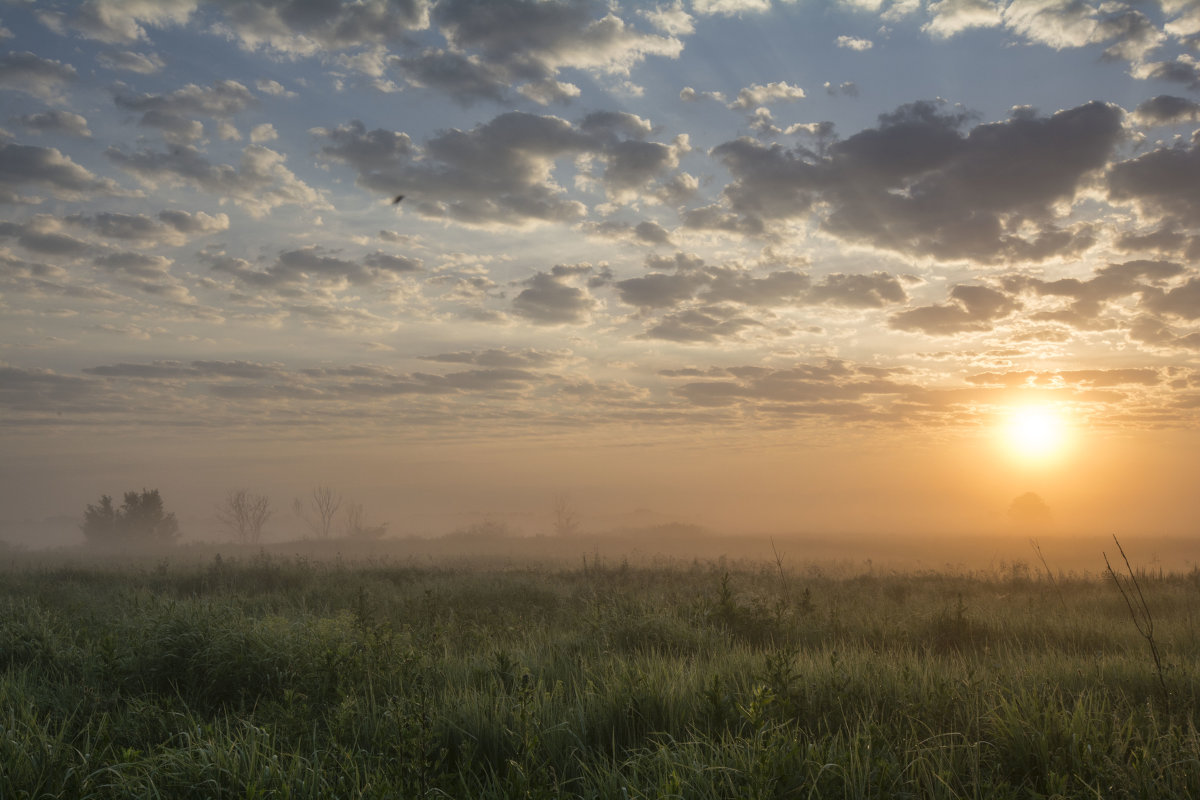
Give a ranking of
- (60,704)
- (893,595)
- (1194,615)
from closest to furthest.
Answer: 1. (60,704)
2. (1194,615)
3. (893,595)

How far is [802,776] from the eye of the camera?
3.79 meters

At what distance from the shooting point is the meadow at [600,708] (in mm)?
3893

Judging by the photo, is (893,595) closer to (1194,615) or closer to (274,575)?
(1194,615)

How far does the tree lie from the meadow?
199 feet

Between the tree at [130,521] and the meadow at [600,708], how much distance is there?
6075 centimetres

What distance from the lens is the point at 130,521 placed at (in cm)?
6188

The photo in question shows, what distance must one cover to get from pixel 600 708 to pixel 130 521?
71555mm

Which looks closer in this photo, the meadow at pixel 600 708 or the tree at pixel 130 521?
→ the meadow at pixel 600 708

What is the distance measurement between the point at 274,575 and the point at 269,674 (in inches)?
540

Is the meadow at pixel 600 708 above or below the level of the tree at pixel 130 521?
above

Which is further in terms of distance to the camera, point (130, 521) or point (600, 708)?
point (130, 521)

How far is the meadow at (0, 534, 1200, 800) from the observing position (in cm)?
389

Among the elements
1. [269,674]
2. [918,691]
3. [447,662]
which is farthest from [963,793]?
[269,674]

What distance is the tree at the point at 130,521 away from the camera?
61688mm
